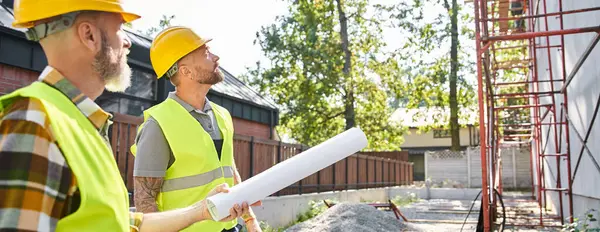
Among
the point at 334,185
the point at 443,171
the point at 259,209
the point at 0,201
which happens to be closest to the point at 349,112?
the point at 443,171

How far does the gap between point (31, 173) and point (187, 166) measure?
1532mm

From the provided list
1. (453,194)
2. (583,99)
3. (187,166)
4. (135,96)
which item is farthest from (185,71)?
(453,194)

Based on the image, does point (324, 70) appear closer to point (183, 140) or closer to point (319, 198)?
point (319, 198)

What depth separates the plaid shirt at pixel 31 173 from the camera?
1080 millimetres

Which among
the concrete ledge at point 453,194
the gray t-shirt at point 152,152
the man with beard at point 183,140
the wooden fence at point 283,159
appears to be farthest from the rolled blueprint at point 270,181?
the concrete ledge at point 453,194

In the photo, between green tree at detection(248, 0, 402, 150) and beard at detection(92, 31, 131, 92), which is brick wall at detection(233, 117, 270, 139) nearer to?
green tree at detection(248, 0, 402, 150)

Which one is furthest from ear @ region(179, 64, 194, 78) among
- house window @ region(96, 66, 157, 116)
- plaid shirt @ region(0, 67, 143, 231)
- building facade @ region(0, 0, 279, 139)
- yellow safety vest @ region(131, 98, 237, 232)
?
house window @ region(96, 66, 157, 116)

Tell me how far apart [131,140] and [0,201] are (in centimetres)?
669

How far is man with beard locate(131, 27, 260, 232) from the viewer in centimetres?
259

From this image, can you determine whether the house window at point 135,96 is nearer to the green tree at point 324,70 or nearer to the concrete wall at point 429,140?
the green tree at point 324,70

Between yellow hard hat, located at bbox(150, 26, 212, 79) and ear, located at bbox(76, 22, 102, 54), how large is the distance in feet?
4.58

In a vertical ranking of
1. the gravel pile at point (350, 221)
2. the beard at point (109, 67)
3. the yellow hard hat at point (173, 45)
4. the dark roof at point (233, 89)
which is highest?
the dark roof at point (233, 89)

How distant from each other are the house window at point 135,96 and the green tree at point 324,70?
12399 millimetres

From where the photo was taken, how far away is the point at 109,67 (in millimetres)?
1487
